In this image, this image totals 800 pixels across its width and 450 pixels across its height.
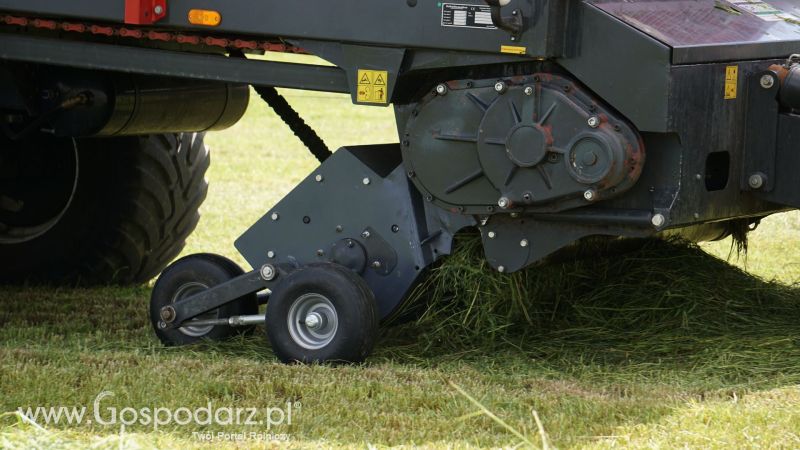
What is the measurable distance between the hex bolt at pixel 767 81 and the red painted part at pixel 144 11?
2257 mm

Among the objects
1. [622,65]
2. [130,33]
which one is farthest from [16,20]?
[622,65]

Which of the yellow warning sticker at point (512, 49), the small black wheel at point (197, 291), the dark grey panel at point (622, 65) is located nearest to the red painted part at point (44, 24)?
the small black wheel at point (197, 291)

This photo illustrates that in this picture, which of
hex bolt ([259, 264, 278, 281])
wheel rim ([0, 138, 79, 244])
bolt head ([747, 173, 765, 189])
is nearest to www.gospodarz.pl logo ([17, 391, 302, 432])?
hex bolt ([259, 264, 278, 281])

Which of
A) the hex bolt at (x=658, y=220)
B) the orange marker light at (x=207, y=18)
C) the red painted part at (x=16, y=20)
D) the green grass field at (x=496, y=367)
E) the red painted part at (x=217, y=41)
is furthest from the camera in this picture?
the red painted part at (x=16, y=20)

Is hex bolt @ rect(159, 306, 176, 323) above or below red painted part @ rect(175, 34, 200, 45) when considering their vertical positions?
below

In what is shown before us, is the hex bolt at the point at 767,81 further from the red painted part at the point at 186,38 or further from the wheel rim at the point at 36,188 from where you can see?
the wheel rim at the point at 36,188

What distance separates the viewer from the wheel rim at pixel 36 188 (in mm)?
7031

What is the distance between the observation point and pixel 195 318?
588cm

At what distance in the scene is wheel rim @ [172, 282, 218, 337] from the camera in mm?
5895

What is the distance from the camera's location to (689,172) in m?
5.21

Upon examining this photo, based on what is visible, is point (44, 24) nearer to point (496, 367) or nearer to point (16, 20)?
point (16, 20)

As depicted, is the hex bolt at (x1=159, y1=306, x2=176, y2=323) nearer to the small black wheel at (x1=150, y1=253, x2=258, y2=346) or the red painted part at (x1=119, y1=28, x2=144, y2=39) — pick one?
the small black wheel at (x1=150, y1=253, x2=258, y2=346)

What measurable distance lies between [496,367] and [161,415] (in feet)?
4.53

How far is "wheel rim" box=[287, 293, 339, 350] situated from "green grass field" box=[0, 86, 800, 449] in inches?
6.7
